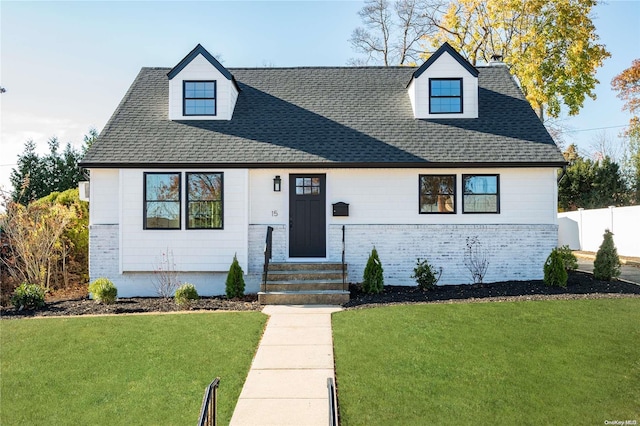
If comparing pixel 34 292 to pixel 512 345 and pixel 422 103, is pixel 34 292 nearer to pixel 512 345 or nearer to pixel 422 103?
pixel 512 345

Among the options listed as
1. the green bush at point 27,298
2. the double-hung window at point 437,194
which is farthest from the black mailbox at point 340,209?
the green bush at point 27,298

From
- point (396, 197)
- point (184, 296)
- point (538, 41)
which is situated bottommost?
point (184, 296)

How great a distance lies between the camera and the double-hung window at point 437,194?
13.0 metres

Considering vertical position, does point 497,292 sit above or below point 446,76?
below

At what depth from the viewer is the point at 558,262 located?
11.8 metres

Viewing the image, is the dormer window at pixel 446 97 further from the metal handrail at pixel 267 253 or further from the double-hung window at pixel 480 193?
the metal handrail at pixel 267 253

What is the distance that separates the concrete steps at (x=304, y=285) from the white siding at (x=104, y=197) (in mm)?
4521

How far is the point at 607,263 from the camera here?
12.3 m

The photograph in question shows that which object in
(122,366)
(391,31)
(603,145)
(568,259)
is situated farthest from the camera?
(603,145)

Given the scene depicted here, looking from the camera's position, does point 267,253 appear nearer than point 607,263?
Yes

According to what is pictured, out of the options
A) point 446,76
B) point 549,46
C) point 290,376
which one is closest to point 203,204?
point 290,376

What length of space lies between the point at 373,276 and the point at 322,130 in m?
4.56

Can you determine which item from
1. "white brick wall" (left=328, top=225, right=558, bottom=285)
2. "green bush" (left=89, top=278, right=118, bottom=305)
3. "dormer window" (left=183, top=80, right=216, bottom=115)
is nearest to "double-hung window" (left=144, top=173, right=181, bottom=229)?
"green bush" (left=89, top=278, right=118, bottom=305)

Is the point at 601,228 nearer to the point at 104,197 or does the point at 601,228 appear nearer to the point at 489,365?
the point at 489,365
